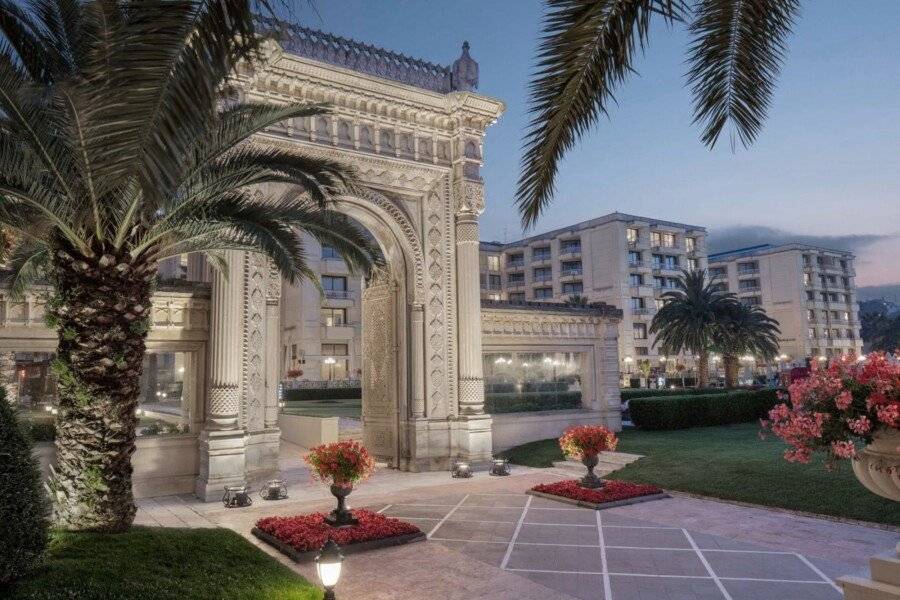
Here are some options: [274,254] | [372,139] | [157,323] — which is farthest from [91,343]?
[372,139]

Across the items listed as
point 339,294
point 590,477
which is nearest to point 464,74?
point 590,477

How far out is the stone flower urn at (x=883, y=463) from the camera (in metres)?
4.89

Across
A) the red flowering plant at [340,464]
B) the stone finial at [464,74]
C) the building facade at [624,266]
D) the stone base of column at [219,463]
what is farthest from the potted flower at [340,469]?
the building facade at [624,266]

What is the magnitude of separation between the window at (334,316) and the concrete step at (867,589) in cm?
4175

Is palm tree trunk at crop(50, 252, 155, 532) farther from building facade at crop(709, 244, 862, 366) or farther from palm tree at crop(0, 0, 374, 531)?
building facade at crop(709, 244, 862, 366)

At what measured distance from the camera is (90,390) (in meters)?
7.35

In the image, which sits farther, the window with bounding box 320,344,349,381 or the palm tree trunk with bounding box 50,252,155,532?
the window with bounding box 320,344,349,381

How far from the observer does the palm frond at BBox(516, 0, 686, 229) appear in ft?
13.4

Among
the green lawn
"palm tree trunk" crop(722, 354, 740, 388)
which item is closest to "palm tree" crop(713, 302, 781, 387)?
"palm tree trunk" crop(722, 354, 740, 388)

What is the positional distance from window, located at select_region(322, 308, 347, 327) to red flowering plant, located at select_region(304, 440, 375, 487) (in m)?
35.7

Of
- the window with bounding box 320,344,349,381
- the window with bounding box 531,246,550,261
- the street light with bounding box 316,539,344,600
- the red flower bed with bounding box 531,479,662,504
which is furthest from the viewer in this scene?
the window with bounding box 531,246,550,261

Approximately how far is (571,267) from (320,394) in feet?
111

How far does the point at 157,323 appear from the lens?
44.5 feet

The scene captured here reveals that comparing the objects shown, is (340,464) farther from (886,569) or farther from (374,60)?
(374,60)
